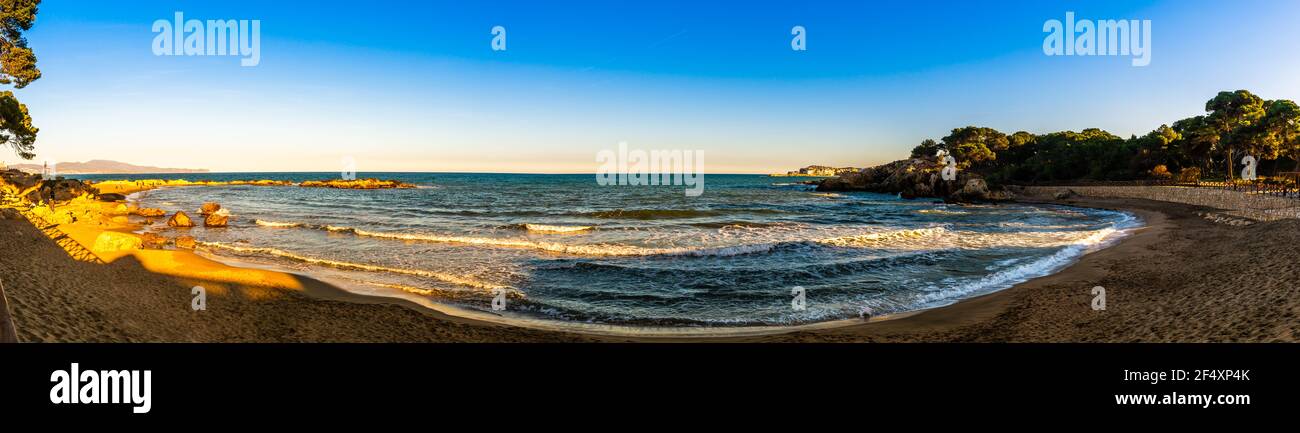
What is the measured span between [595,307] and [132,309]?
375 inches

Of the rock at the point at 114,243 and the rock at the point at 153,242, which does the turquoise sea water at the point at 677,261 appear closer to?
the rock at the point at 153,242

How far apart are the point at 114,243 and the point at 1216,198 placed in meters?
65.6

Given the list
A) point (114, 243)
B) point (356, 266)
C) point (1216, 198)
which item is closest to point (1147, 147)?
point (1216, 198)

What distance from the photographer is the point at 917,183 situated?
76250 mm

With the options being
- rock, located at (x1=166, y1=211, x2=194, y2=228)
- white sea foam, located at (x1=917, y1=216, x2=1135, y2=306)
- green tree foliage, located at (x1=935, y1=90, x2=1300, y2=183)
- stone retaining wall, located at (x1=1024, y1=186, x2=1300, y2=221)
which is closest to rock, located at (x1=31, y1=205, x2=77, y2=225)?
rock, located at (x1=166, y1=211, x2=194, y2=228)

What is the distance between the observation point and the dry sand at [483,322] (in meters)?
8.76

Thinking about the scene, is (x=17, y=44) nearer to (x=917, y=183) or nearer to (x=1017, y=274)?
(x=1017, y=274)

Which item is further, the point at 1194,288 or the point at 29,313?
the point at 1194,288

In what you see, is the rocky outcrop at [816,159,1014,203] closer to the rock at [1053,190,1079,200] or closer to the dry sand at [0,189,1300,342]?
the rock at [1053,190,1079,200]
